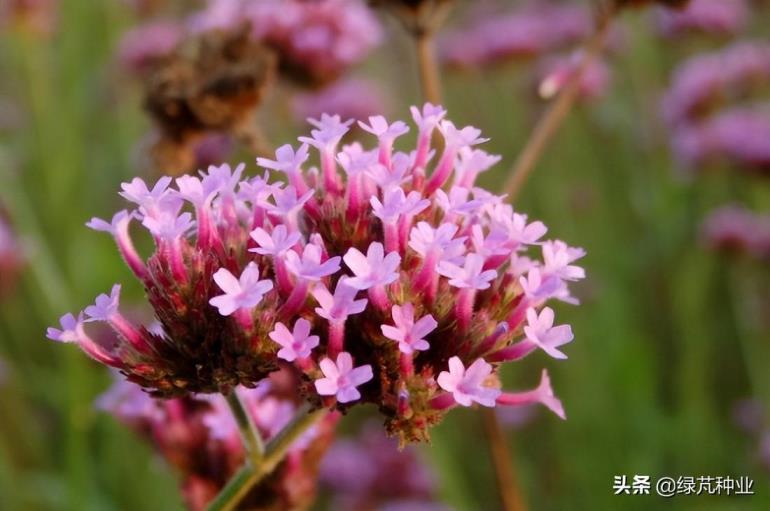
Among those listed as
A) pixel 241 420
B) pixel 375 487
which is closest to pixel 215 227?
pixel 241 420

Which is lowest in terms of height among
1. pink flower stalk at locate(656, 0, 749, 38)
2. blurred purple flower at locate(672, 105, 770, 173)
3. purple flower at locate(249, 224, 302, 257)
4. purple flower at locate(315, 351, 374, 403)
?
purple flower at locate(315, 351, 374, 403)

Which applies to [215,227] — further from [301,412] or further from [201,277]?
[301,412]

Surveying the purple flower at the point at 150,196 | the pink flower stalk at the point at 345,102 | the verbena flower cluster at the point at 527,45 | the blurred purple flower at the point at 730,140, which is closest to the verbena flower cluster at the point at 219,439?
the purple flower at the point at 150,196

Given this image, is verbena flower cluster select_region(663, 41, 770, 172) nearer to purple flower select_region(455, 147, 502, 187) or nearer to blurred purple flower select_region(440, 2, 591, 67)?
blurred purple flower select_region(440, 2, 591, 67)

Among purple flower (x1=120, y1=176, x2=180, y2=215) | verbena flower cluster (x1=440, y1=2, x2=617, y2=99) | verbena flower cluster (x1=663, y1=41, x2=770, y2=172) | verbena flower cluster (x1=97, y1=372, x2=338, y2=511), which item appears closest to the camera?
purple flower (x1=120, y1=176, x2=180, y2=215)

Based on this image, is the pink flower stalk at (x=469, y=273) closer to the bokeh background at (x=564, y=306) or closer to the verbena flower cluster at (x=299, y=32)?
the bokeh background at (x=564, y=306)

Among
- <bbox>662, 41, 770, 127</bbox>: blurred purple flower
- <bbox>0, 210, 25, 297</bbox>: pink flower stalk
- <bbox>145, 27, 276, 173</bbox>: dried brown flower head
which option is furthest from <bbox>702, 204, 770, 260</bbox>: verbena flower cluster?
<bbox>0, 210, 25, 297</bbox>: pink flower stalk

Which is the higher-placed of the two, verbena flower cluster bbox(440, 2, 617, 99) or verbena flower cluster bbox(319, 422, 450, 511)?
verbena flower cluster bbox(440, 2, 617, 99)
